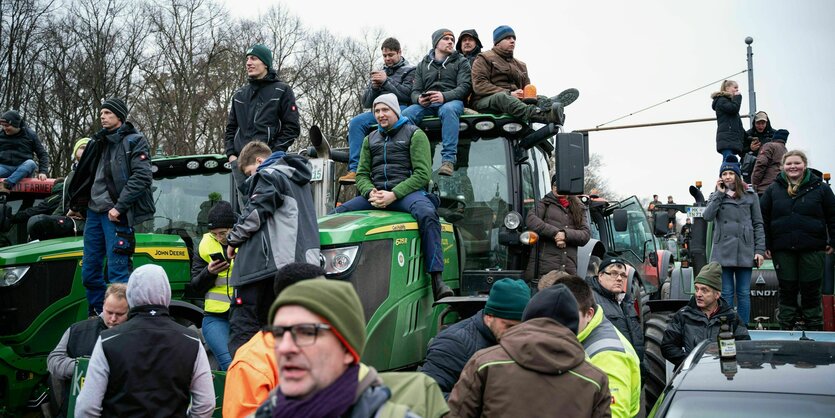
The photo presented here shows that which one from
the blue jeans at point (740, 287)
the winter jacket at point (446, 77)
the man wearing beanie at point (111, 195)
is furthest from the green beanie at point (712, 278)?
the man wearing beanie at point (111, 195)

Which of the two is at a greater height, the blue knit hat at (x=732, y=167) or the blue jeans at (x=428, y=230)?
the blue knit hat at (x=732, y=167)

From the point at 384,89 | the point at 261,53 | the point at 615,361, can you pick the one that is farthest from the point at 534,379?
the point at 384,89

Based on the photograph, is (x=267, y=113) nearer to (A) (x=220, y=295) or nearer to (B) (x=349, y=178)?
(B) (x=349, y=178)

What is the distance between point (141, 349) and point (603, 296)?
160 inches

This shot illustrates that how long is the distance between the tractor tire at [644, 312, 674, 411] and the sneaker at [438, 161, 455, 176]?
8.17 feet

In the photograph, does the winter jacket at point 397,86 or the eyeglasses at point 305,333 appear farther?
the winter jacket at point 397,86

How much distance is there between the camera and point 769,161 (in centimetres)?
1106

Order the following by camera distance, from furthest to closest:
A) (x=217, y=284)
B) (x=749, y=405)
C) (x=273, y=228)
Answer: (x=217, y=284)
(x=273, y=228)
(x=749, y=405)

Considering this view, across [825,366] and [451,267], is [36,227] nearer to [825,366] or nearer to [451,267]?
[451,267]

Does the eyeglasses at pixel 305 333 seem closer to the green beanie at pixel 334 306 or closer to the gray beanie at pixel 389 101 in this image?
the green beanie at pixel 334 306

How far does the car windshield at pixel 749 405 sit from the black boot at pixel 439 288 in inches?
105

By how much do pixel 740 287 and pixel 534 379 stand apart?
19.8 feet

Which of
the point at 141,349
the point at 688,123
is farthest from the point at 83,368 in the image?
the point at 688,123

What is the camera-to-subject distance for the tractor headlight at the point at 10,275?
7734 millimetres
